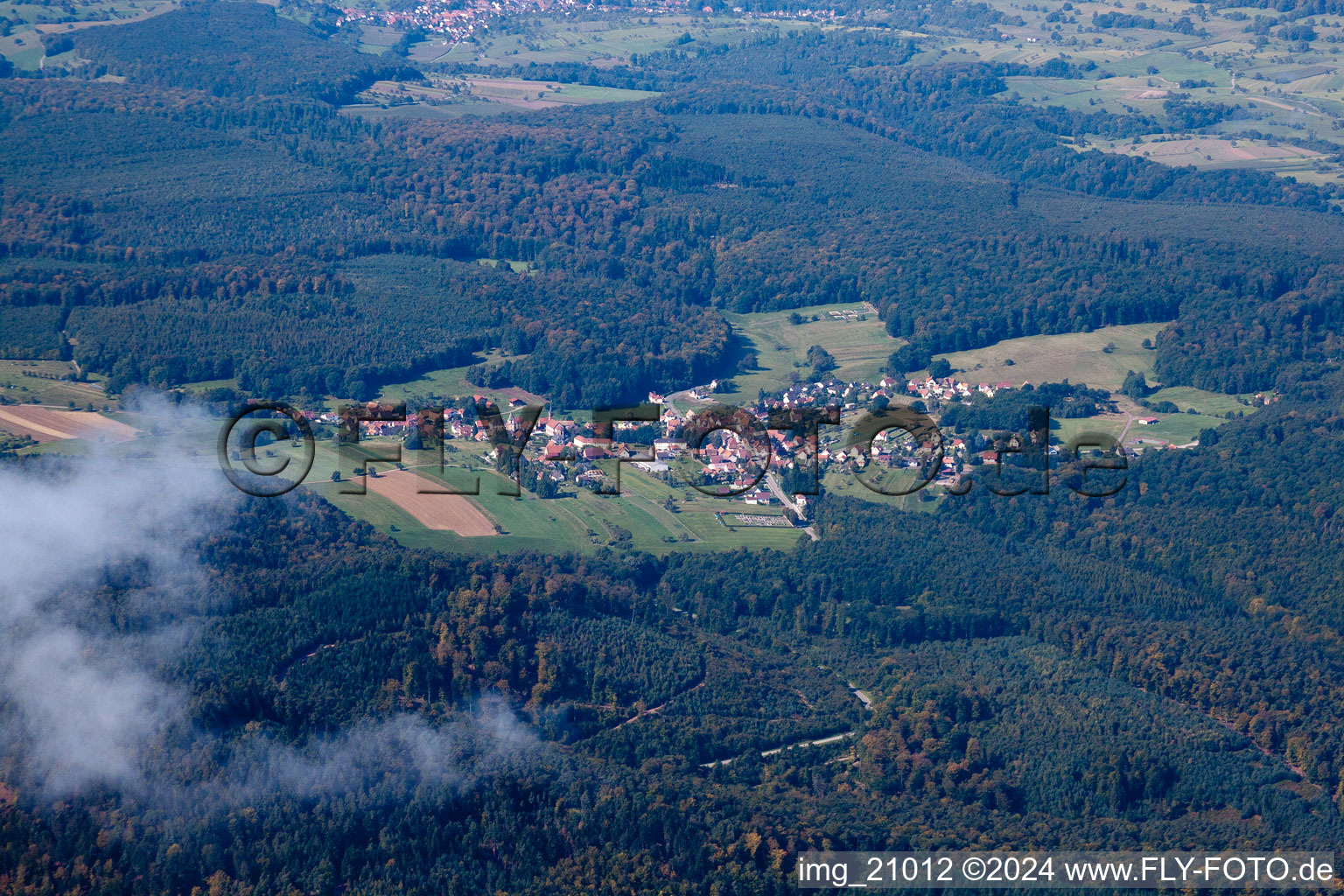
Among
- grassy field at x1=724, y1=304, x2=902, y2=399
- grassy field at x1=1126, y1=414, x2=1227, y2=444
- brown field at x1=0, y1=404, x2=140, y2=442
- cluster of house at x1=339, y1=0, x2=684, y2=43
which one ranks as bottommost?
grassy field at x1=724, y1=304, x2=902, y2=399

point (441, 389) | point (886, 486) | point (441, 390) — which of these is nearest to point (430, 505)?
point (441, 390)

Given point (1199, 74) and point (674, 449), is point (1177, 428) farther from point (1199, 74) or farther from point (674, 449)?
point (1199, 74)

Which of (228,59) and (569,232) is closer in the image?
(569,232)

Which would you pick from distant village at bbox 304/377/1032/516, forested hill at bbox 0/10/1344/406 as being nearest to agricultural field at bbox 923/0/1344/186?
forested hill at bbox 0/10/1344/406

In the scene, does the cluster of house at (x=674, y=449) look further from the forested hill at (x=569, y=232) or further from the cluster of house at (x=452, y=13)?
the cluster of house at (x=452, y=13)

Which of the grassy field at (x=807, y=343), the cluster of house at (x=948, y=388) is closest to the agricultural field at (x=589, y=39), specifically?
the grassy field at (x=807, y=343)

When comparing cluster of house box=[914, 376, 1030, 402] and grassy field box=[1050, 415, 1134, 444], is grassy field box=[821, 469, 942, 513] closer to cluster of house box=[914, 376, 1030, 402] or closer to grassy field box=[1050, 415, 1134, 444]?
grassy field box=[1050, 415, 1134, 444]
